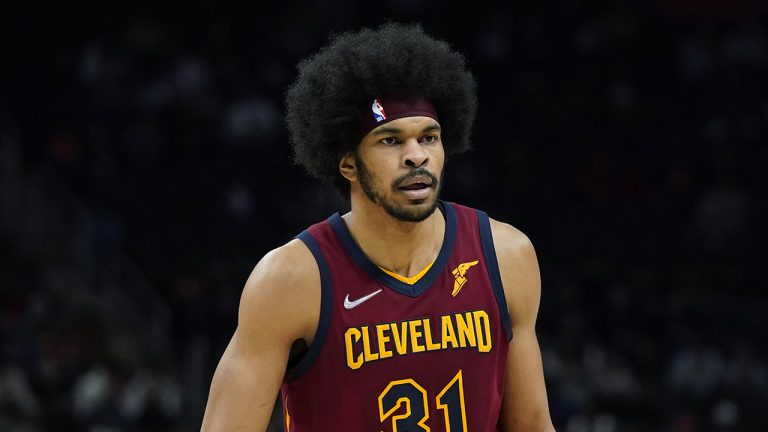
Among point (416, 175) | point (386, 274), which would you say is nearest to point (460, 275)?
point (386, 274)

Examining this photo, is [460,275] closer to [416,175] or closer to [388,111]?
[416,175]

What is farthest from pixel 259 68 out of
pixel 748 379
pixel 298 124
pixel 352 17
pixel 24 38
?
pixel 298 124

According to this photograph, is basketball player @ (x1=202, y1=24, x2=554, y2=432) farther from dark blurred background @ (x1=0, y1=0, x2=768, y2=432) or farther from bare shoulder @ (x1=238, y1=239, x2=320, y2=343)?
dark blurred background @ (x1=0, y1=0, x2=768, y2=432)

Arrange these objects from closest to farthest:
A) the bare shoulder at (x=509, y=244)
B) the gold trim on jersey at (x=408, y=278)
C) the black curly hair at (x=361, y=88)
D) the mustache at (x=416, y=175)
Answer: the mustache at (x=416, y=175) → the black curly hair at (x=361, y=88) → the gold trim on jersey at (x=408, y=278) → the bare shoulder at (x=509, y=244)

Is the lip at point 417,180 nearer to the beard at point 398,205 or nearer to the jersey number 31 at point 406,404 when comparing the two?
the beard at point 398,205

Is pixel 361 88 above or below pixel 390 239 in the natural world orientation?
above

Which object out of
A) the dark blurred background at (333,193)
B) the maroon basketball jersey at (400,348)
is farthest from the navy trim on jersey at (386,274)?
the dark blurred background at (333,193)

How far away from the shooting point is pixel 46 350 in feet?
37.8

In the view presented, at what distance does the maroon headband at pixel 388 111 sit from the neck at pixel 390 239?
27 centimetres

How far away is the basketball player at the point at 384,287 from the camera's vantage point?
4.21 metres

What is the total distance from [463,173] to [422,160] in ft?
31.1

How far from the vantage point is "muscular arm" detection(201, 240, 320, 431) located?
419 cm

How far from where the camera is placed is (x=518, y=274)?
4.48 m

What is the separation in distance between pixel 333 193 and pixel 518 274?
756 centimetres
